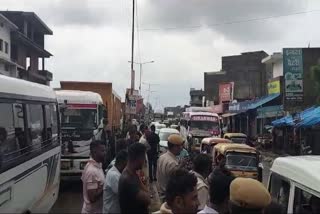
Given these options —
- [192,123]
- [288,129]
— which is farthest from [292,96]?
[192,123]

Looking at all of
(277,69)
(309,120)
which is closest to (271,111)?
(309,120)

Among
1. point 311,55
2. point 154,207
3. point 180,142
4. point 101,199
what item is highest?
point 311,55

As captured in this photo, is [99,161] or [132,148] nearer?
[132,148]

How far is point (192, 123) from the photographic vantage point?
3372 centimetres

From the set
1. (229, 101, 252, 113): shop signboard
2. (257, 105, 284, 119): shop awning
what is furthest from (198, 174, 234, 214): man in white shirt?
(229, 101, 252, 113): shop signboard

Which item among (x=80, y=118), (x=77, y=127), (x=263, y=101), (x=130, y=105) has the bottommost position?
(x=77, y=127)

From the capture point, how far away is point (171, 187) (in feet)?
13.2

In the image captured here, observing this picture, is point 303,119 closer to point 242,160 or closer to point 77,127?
point 242,160

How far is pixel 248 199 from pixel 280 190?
2.92 meters

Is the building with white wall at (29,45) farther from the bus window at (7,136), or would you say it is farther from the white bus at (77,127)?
the bus window at (7,136)

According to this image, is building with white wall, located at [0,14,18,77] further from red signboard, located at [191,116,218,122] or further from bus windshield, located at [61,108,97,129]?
bus windshield, located at [61,108,97,129]

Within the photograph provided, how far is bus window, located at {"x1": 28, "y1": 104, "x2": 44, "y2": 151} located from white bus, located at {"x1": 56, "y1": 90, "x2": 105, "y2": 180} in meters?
5.70

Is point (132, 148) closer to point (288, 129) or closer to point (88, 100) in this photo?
point (88, 100)

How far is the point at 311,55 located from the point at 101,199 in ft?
149
